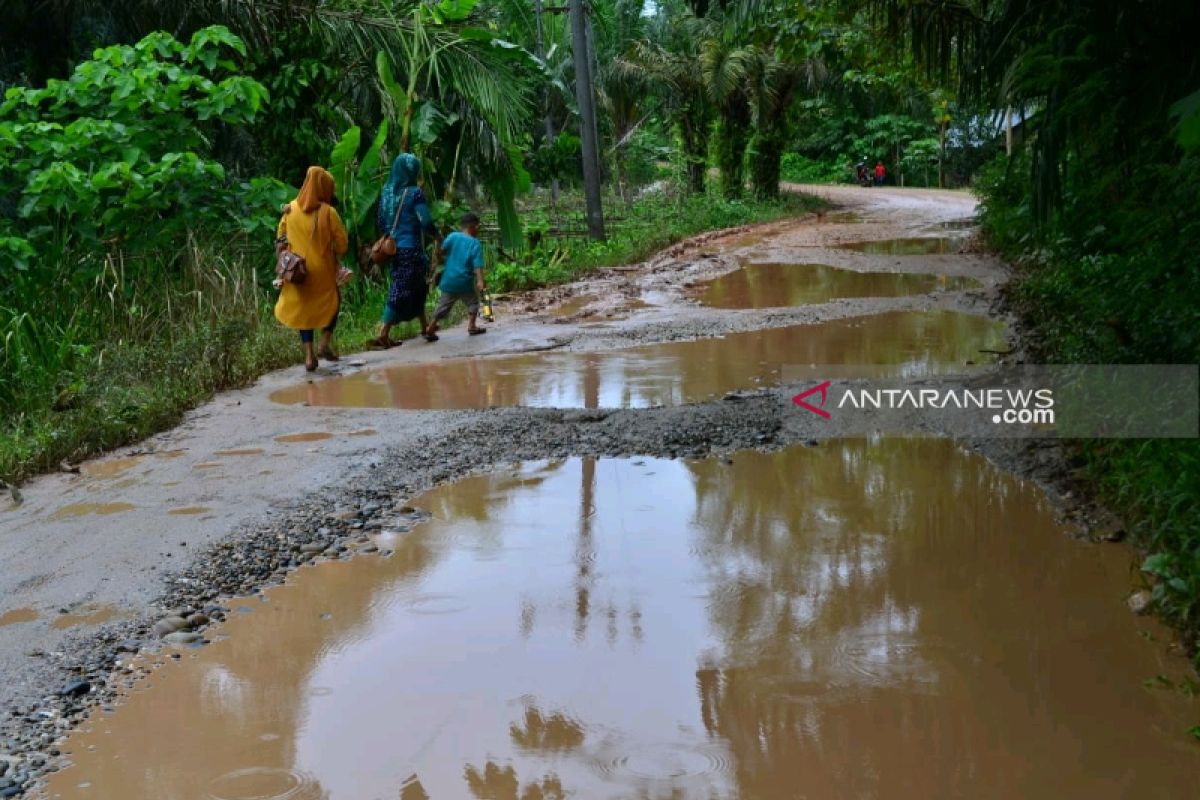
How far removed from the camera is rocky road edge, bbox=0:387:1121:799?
370cm

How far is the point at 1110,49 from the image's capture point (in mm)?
5188

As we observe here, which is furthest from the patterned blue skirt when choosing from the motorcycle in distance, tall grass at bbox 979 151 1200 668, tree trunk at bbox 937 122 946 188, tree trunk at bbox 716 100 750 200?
the motorcycle in distance

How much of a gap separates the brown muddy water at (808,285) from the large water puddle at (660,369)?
213 centimetres

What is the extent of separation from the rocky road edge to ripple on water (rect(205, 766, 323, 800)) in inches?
20.4

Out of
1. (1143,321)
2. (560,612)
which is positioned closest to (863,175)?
(1143,321)

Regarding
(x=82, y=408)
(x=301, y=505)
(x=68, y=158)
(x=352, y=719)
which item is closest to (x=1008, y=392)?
(x=301, y=505)

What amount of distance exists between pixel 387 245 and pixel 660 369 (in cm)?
292

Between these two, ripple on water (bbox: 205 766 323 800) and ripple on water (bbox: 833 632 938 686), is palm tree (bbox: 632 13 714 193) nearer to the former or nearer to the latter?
ripple on water (bbox: 833 632 938 686)

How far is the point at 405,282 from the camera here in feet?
33.8

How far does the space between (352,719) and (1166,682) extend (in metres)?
2.49

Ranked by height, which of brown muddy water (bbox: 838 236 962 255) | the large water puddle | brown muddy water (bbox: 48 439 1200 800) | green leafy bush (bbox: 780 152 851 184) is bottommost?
brown muddy water (bbox: 48 439 1200 800)

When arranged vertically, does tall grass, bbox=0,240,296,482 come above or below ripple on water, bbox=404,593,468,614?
above

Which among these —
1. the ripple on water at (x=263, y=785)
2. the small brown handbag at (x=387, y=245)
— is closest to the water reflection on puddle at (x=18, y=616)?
the ripple on water at (x=263, y=785)

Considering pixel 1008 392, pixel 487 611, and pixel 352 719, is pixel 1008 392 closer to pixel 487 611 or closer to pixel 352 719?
pixel 487 611
